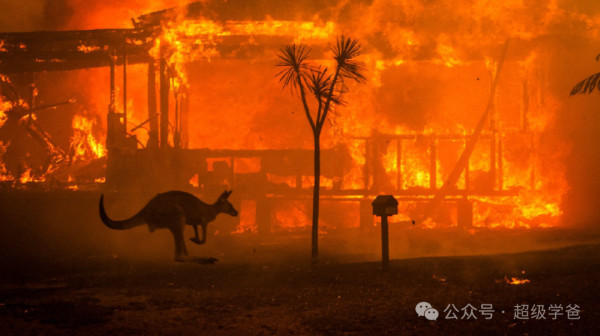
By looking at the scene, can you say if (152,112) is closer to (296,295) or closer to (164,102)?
(164,102)

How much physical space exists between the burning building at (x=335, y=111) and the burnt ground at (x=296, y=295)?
5420mm

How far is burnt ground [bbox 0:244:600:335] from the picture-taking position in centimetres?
657

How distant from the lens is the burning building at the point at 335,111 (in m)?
16.6

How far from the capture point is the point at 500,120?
19906 mm

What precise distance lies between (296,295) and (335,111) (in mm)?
9484

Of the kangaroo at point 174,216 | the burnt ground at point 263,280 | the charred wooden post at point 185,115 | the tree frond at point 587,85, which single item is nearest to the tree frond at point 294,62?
the kangaroo at point 174,216

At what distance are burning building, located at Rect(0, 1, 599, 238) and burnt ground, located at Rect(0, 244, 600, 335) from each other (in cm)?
542

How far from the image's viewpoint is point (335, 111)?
17.1 metres

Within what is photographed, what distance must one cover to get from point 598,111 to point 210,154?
1200 cm

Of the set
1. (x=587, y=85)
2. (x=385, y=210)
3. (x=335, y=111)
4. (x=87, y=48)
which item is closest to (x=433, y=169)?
(x=335, y=111)

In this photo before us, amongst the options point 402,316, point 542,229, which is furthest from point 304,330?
point 542,229

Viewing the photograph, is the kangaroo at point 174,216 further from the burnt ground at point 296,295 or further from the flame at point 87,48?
the flame at point 87,48

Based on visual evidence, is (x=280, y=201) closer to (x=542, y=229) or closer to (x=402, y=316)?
(x=542, y=229)

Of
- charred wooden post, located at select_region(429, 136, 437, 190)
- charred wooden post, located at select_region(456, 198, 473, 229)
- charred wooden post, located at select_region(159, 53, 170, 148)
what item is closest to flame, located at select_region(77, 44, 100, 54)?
charred wooden post, located at select_region(159, 53, 170, 148)
